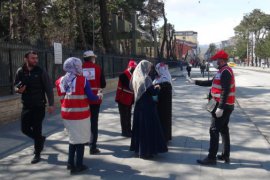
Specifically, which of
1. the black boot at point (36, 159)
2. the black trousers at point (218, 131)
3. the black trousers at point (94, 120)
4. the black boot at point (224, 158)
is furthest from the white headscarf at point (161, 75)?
the black boot at point (36, 159)

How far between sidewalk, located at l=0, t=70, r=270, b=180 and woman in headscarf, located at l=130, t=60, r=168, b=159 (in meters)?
0.21

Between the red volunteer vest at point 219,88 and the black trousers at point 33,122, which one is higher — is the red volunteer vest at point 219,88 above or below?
above

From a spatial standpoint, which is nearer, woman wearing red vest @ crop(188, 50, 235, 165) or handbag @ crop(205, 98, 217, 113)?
woman wearing red vest @ crop(188, 50, 235, 165)

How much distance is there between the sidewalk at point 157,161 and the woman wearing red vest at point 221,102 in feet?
0.66

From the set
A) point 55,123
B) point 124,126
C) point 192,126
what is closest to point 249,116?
point 192,126

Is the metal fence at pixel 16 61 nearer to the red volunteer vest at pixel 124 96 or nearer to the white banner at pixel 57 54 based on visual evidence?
the white banner at pixel 57 54

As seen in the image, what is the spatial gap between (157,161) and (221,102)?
144 centimetres

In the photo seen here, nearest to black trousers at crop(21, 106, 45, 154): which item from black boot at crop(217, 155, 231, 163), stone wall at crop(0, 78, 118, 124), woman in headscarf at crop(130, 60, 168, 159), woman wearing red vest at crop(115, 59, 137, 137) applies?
woman in headscarf at crop(130, 60, 168, 159)

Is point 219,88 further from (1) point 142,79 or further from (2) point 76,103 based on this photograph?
(2) point 76,103

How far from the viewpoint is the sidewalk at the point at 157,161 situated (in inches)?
229

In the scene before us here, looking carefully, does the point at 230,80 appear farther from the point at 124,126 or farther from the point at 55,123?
the point at 55,123

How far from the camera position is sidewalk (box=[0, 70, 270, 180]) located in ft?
19.1

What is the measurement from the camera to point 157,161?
651 cm

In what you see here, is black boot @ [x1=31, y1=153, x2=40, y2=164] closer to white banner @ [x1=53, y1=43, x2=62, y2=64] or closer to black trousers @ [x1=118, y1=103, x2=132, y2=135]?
black trousers @ [x1=118, y1=103, x2=132, y2=135]
